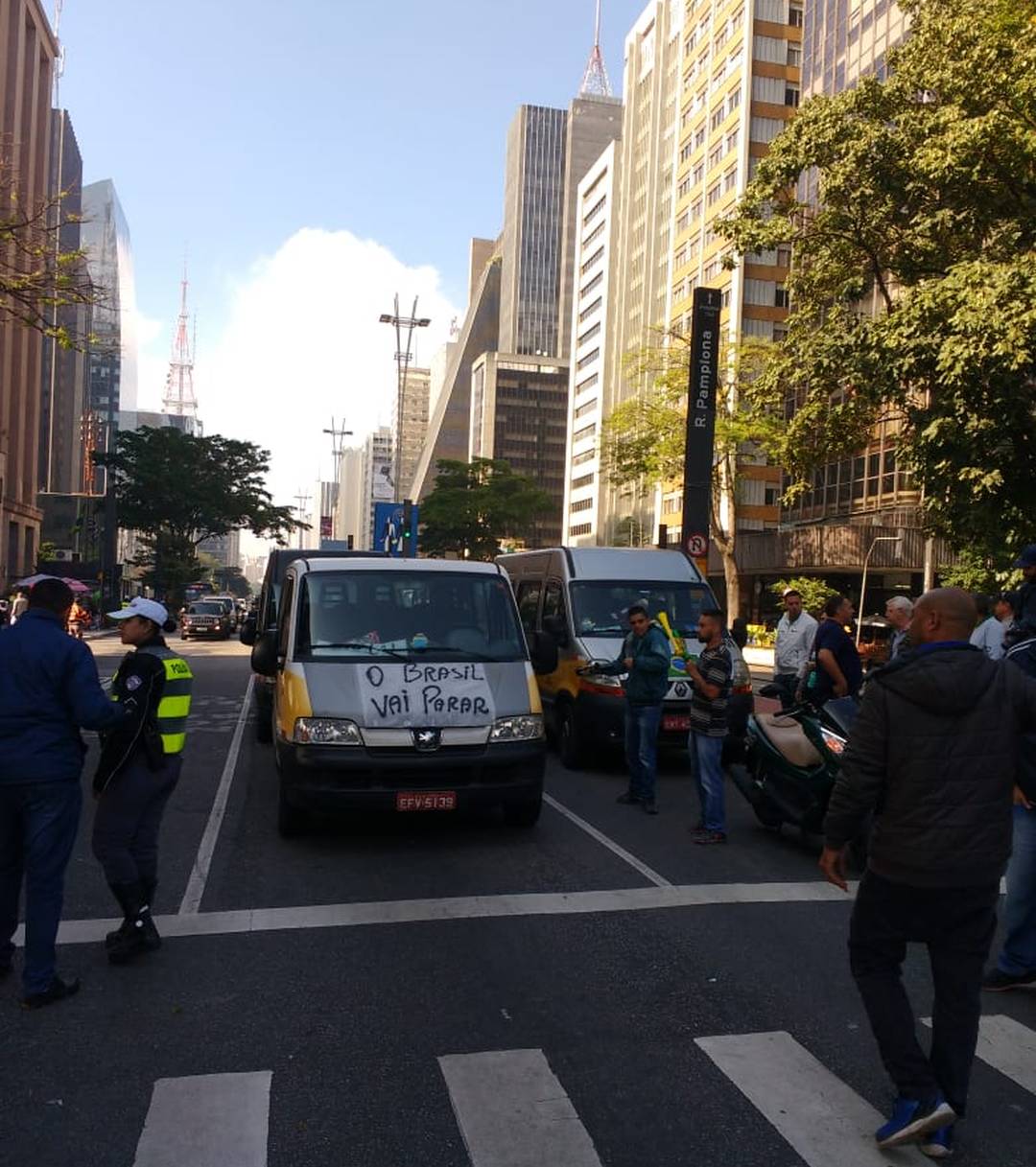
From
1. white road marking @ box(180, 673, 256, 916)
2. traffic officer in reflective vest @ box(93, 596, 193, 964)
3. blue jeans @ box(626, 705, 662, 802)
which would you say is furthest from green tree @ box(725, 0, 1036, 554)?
traffic officer in reflective vest @ box(93, 596, 193, 964)

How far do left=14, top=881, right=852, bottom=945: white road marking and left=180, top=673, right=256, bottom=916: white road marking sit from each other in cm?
27

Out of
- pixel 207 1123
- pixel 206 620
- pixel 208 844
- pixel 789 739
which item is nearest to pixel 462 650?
pixel 208 844

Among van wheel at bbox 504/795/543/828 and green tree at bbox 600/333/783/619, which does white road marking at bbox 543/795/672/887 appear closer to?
van wheel at bbox 504/795/543/828

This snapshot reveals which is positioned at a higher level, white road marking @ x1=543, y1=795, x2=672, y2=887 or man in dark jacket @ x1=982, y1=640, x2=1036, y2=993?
man in dark jacket @ x1=982, y1=640, x2=1036, y2=993

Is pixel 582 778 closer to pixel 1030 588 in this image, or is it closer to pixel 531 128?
pixel 1030 588

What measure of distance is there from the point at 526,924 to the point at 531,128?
16446cm

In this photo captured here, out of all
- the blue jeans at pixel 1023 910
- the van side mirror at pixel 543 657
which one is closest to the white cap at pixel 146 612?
the van side mirror at pixel 543 657

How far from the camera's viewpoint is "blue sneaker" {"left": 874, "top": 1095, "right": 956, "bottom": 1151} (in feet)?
11.0

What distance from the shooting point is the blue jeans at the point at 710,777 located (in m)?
7.75

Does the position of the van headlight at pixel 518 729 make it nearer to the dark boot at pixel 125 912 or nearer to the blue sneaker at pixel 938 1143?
the dark boot at pixel 125 912

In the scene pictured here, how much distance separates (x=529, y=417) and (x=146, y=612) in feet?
451

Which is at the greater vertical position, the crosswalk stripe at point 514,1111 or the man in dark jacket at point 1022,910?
the man in dark jacket at point 1022,910

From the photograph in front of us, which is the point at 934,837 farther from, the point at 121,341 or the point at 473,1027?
the point at 121,341

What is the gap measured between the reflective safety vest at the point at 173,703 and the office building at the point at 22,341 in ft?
135
